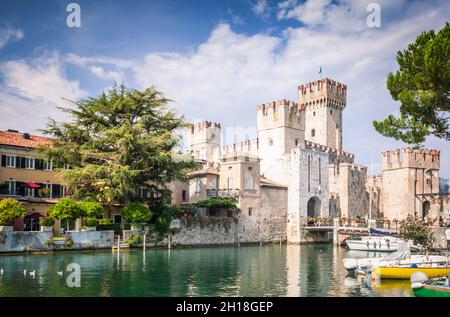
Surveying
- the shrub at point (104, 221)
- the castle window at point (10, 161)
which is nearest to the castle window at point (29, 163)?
the castle window at point (10, 161)

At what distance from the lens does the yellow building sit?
33.2 metres

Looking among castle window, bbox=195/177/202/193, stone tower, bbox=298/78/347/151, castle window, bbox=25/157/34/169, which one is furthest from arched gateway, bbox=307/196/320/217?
castle window, bbox=25/157/34/169

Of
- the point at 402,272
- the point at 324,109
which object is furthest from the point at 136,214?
the point at 324,109

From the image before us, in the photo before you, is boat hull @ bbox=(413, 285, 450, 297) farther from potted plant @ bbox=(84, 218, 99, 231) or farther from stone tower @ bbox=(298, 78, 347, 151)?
stone tower @ bbox=(298, 78, 347, 151)

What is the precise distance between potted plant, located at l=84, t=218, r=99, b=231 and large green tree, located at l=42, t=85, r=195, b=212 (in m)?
1.78

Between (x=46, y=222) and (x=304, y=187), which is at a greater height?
(x=304, y=187)

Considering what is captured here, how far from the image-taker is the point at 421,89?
786 inches

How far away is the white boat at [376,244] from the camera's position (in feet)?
119

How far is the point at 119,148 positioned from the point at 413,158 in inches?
1071

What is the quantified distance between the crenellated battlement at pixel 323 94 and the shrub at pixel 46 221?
33027mm

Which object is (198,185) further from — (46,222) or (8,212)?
(8,212)

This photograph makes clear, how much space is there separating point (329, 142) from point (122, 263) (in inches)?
1392

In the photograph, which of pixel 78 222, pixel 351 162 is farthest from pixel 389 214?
pixel 78 222
